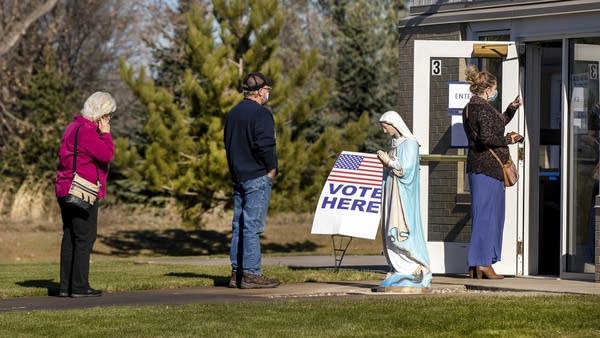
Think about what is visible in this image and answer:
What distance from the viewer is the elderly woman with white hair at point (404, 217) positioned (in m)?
11.5

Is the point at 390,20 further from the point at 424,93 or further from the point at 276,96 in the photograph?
the point at 424,93

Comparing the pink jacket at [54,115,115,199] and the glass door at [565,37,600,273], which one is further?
the glass door at [565,37,600,273]

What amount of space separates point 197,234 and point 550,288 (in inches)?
661

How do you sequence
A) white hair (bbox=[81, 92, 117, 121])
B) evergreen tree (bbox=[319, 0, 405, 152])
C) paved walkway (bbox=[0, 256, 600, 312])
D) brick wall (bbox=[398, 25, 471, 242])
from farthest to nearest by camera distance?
1. evergreen tree (bbox=[319, 0, 405, 152])
2. brick wall (bbox=[398, 25, 471, 242])
3. white hair (bbox=[81, 92, 117, 121])
4. paved walkway (bbox=[0, 256, 600, 312])

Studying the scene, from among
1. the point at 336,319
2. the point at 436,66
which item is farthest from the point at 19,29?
the point at 336,319

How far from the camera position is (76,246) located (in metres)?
11.7

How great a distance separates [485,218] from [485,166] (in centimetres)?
52

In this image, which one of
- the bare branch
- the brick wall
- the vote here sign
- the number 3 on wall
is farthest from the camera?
the bare branch

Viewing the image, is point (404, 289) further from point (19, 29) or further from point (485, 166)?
point (19, 29)

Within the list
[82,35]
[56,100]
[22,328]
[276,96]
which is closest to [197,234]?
[276,96]

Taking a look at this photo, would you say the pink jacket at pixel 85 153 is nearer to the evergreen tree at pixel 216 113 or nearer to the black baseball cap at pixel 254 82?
the black baseball cap at pixel 254 82

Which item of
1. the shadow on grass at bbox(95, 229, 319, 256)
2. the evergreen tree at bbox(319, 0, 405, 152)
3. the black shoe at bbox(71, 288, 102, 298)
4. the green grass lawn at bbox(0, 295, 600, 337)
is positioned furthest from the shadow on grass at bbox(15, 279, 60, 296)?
the evergreen tree at bbox(319, 0, 405, 152)

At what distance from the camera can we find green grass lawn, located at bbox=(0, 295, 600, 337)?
8.86 metres

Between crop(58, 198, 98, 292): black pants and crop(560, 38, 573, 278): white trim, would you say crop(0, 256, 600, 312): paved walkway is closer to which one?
crop(58, 198, 98, 292): black pants
